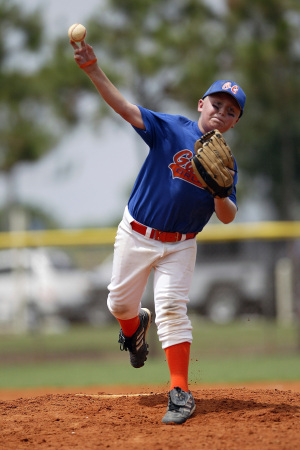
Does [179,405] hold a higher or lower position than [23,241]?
lower

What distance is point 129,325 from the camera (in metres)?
4.54

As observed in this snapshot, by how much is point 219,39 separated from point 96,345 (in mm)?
8240

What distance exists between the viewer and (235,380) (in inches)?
289

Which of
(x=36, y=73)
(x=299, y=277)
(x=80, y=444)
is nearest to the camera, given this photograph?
(x=80, y=444)

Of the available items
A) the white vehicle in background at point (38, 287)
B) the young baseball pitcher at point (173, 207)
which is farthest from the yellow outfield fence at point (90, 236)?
the young baseball pitcher at point (173, 207)

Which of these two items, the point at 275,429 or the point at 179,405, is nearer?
the point at 275,429

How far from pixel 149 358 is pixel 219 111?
6.57 meters

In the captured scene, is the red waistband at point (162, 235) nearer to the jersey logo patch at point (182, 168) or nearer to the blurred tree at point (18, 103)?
the jersey logo patch at point (182, 168)

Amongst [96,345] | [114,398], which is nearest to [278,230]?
[96,345]

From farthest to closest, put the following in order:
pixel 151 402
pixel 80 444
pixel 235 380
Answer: pixel 235 380, pixel 151 402, pixel 80 444

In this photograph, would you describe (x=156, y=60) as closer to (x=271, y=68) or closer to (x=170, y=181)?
(x=271, y=68)

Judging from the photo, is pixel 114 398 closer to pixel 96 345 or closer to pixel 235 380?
pixel 235 380

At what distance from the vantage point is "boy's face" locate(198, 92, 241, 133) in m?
3.99

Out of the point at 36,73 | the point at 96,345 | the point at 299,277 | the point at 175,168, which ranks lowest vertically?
the point at 96,345
